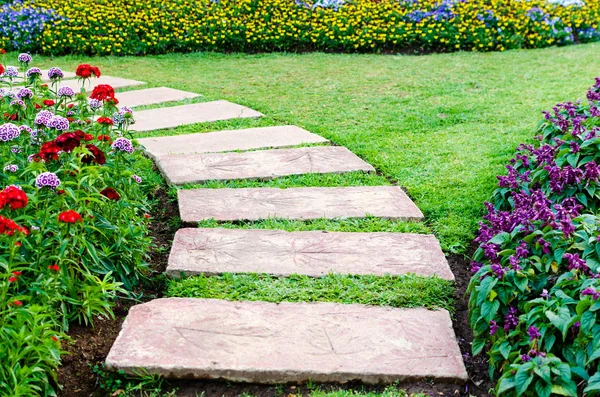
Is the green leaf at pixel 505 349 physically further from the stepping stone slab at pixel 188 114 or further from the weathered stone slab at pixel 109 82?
the weathered stone slab at pixel 109 82

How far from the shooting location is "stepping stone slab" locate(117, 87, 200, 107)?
5961 millimetres

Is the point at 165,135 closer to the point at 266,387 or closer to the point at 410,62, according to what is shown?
the point at 266,387

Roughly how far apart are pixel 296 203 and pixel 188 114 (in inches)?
80.8

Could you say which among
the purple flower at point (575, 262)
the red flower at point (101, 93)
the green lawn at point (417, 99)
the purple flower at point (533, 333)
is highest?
the red flower at point (101, 93)

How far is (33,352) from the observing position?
239cm

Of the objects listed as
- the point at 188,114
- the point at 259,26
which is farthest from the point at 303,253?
the point at 259,26

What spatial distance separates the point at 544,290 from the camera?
7.88ft

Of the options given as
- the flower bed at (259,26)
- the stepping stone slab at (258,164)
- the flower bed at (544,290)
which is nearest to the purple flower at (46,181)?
the stepping stone slab at (258,164)

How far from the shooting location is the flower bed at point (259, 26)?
808 centimetres

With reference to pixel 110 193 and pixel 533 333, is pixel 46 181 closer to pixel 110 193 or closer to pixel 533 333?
pixel 110 193

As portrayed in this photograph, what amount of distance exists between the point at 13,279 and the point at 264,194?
1810 mm

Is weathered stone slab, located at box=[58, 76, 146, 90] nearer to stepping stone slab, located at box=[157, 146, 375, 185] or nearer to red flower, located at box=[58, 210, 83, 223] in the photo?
stepping stone slab, located at box=[157, 146, 375, 185]

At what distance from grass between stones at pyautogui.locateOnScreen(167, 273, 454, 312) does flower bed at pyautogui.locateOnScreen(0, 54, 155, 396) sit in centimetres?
32

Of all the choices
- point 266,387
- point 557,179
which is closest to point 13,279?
point 266,387
